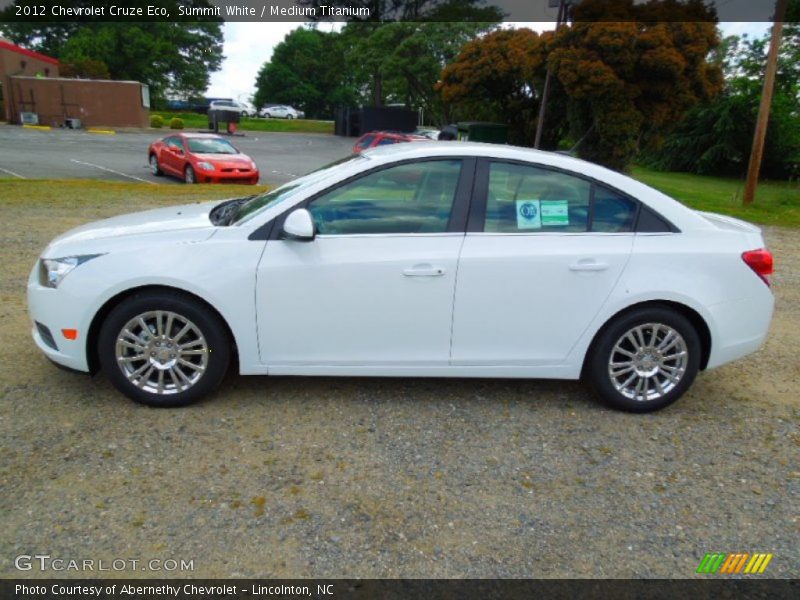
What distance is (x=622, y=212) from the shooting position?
13.2ft

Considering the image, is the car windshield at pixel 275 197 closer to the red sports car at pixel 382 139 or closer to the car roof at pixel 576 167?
the car roof at pixel 576 167

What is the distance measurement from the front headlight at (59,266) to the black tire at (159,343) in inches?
13.3

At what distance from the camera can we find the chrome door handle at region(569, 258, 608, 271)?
3.87m

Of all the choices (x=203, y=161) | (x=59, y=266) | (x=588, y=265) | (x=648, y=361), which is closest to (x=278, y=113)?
(x=203, y=161)

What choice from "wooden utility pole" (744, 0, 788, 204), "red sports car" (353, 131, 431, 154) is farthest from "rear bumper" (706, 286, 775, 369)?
"red sports car" (353, 131, 431, 154)

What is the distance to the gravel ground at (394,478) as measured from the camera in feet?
9.11

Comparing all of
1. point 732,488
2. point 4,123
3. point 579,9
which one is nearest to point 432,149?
point 732,488

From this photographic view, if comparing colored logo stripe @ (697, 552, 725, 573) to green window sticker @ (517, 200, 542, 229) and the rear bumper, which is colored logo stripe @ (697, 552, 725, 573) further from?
green window sticker @ (517, 200, 542, 229)

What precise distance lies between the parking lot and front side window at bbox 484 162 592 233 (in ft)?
50.6

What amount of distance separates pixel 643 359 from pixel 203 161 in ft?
47.6

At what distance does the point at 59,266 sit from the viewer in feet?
12.5
